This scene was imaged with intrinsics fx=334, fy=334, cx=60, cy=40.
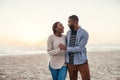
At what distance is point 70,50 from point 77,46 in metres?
0.16

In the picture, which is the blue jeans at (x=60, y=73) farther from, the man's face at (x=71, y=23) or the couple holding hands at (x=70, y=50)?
the man's face at (x=71, y=23)

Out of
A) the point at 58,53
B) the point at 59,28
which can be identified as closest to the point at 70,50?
the point at 58,53

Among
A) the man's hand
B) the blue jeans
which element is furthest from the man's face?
the blue jeans

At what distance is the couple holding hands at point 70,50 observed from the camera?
5906 millimetres

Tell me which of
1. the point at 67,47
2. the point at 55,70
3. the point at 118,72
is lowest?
the point at 118,72

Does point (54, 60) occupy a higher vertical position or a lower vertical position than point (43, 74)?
higher

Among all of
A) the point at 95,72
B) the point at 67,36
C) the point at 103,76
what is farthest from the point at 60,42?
the point at 95,72

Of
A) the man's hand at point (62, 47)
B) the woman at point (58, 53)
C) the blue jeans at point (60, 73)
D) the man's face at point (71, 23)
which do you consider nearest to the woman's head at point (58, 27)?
the woman at point (58, 53)

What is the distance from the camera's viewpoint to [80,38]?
233 inches

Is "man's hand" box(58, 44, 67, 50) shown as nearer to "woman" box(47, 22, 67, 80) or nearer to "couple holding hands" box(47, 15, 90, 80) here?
"couple holding hands" box(47, 15, 90, 80)

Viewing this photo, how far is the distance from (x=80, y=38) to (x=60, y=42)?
374mm

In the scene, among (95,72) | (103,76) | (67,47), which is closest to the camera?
(67,47)

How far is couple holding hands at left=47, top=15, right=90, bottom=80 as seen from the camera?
5906 millimetres

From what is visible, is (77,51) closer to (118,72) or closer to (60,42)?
(60,42)
